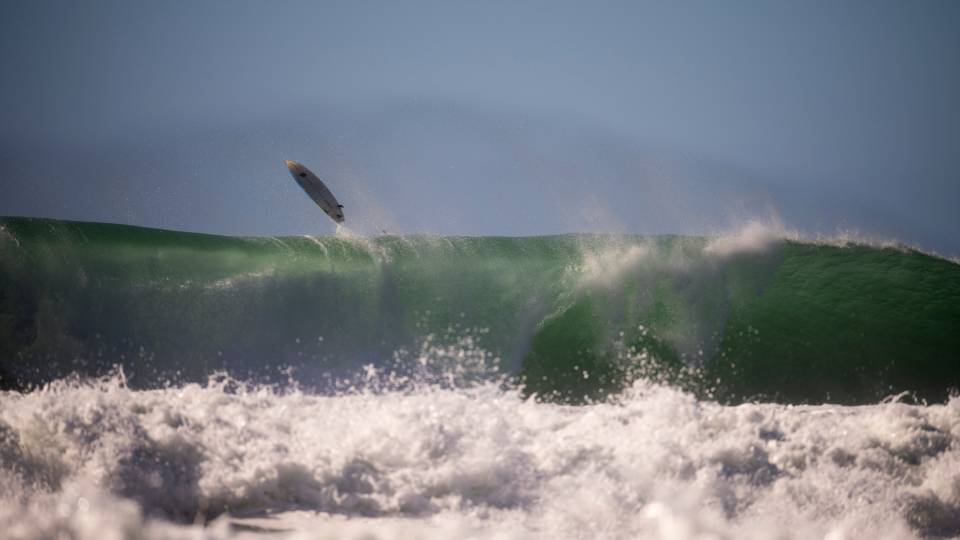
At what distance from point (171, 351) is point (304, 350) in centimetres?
88

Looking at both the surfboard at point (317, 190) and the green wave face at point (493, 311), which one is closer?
the green wave face at point (493, 311)

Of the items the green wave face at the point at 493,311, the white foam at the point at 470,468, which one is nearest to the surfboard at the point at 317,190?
the green wave face at the point at 493,311

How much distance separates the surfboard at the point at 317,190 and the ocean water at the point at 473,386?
0.79 ft

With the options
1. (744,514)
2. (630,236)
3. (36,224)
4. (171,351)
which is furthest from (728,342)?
(36,224)

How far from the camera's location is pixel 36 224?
5383mm

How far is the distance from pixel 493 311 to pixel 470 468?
243 cm

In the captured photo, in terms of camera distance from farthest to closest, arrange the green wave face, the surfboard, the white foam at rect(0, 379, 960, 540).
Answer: the surfboard, the green wave face, the white foam at rect(0, 379, 960, 540)

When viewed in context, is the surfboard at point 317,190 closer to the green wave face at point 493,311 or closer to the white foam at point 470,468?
the green wave face at point 493,311

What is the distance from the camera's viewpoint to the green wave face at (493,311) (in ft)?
14.9

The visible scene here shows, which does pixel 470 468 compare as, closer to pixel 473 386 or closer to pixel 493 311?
pixel 473 386

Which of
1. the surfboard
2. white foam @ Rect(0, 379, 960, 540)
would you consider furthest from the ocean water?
the surfboard

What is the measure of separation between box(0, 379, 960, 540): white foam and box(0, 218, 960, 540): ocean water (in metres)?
0.01

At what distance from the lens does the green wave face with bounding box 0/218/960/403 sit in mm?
4555

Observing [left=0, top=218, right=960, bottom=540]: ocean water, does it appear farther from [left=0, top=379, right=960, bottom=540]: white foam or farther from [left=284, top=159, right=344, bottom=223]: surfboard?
[left=284, top=159, right=344, bottom=223]: surfboard
